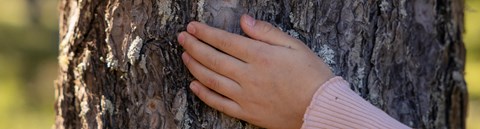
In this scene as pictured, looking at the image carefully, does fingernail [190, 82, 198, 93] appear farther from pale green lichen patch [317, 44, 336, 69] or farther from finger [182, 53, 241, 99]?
pale green lichen patch [317, 44, 336, 69]

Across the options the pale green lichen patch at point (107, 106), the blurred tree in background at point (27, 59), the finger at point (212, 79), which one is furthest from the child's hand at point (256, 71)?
the blurred tree in background at point (27, 59)

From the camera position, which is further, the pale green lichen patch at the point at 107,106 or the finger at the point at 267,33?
the pale green lichen patch at the point at 107,106

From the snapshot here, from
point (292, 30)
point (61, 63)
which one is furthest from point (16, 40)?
point (292, 30)

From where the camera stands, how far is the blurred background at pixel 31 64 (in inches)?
177

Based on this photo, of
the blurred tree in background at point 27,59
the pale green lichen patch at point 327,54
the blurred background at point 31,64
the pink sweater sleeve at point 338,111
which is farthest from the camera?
the blurred tree in background at point 27,59

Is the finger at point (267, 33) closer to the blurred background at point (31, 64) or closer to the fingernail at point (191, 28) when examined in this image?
the fingernail at point (191, 28)

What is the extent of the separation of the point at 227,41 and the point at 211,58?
0.04 metres

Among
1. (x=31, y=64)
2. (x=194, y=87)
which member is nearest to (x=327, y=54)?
(x=194, y=87)

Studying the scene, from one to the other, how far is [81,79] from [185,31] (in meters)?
0.25

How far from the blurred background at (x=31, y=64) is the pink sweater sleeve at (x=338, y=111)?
3129 millimetres

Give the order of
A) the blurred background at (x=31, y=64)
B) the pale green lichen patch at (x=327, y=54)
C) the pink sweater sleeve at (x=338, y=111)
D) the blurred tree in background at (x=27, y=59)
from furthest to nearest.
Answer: the blurred tree in background at (x=27, y=59) < the blurred background at (x=31, y=64) < the pale green lichen patch at (x=327, y=54) < the pink sweater sleeve at (x=338, y=111)

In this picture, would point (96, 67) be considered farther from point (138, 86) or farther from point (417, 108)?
point (417, 108)

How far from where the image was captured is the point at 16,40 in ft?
15.8

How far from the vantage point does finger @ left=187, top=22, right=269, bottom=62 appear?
1.35m
